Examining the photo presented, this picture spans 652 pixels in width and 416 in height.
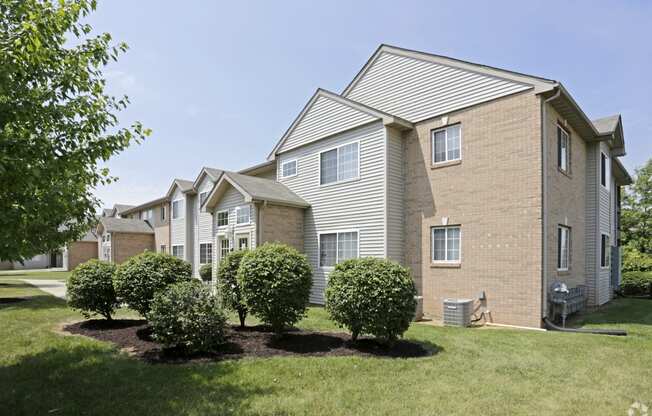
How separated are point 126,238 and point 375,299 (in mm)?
30138

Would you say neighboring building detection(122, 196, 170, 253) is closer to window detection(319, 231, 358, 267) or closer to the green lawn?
window detection(319, 231, 358, 267)

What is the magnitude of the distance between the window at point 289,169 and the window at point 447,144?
6280 millimetres

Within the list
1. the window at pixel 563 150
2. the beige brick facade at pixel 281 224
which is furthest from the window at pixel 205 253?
the window at pixel 563 150

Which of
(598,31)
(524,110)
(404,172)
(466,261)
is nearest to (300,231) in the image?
(404,172)

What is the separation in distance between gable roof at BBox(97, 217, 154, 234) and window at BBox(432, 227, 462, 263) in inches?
1047

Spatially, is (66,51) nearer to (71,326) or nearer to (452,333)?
(71,326)

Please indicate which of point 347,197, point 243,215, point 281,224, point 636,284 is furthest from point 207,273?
point 636,284

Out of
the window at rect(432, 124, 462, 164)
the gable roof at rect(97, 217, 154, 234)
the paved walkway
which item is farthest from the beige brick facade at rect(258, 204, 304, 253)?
the gable roof at rect(97, 217, 154, 234)

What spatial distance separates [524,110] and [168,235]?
83.2ft

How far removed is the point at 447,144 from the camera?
476 inches

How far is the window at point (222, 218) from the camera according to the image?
1647 centimetres

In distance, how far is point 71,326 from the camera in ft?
32.3

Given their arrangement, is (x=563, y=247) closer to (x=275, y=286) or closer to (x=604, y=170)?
(x=604, y=170)

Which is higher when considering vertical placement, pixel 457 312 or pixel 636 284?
pixel 457 312
